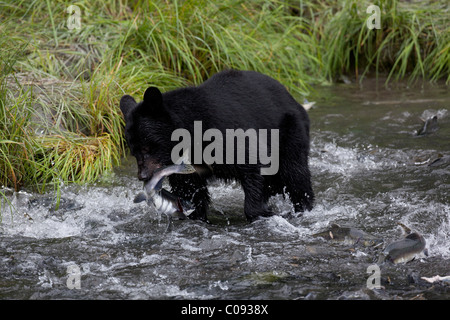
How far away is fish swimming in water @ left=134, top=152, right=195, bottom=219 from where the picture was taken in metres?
4.16

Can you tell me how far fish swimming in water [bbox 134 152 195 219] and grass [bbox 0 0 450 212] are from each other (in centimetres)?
112

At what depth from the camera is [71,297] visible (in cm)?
328

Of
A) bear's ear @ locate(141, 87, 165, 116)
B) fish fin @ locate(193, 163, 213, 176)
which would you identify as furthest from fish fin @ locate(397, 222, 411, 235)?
bear's ear @ locate(141, 87, 165, 116)

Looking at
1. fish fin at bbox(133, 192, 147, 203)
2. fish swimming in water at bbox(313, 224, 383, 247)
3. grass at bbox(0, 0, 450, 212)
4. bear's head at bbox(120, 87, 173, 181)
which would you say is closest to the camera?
fish swimming in water at bbox(313, 224, 383, 247)

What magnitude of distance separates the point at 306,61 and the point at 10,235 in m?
5.95

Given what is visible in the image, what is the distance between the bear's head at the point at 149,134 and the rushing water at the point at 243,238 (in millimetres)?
509

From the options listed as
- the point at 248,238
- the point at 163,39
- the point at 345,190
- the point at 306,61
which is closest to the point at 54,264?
the point at 248,238

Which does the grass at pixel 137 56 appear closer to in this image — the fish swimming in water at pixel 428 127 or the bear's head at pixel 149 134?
the bear's head at pixel 149 134

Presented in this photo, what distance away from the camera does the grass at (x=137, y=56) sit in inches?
219

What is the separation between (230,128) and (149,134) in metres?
0.58

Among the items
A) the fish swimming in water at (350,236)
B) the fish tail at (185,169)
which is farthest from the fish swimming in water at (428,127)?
the fish tail at (185,169)

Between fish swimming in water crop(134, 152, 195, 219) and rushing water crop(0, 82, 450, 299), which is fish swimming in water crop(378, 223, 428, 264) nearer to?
rushing water crop(0, 82, 450, 299)

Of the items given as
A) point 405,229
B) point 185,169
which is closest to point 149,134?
point 185,169
